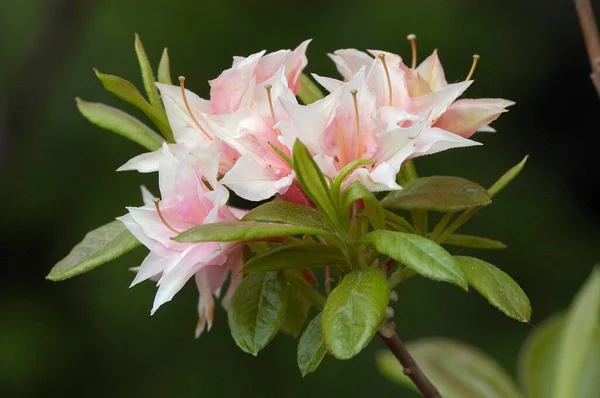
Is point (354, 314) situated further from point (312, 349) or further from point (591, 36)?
point (591, 36)

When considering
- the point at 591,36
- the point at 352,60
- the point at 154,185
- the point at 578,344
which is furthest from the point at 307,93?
the point at 154,185

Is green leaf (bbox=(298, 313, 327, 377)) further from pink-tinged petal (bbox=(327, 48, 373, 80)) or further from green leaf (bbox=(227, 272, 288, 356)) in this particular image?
pink-tinged petal (bbox=(327, 48, 373, 80))

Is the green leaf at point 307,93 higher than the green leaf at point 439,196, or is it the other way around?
the green leaf at point 307,93

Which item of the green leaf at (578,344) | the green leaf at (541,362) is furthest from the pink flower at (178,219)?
the green leaf at (541,362)

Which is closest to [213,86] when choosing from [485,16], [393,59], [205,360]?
[393,59]

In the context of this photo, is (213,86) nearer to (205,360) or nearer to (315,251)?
(315,251)

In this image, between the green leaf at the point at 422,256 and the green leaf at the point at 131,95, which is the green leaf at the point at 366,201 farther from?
the green leaf at the point at 131,95

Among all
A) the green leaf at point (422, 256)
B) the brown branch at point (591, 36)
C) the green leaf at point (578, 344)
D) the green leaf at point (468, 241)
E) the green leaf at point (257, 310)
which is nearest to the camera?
the green leaf at point (422, 256)
